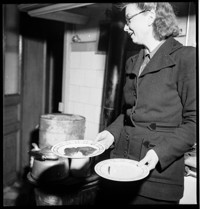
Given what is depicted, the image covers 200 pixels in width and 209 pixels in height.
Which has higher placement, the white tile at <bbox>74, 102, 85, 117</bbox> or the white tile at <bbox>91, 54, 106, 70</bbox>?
the white tile at <bbox>91, 54, 106, 70</bbox>

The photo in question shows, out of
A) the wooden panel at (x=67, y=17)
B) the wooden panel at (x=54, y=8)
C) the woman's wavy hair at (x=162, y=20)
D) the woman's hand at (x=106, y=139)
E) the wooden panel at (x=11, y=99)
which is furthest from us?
the wooden panel at (x=11, y=99)

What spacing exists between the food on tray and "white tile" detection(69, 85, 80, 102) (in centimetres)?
127

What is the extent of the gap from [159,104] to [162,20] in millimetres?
384

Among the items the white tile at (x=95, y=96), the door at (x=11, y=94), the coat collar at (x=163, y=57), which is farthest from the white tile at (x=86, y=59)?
the coat collar at (x=163, y=57)

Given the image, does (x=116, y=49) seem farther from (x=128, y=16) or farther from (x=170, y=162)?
(x=170, y=162)

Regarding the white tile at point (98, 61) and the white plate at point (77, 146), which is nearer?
the white plate at point (77, 146)

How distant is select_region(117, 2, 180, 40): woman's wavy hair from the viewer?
1.15 meters

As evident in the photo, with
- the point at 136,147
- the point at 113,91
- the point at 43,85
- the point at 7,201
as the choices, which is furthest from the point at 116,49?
the point at 7,201

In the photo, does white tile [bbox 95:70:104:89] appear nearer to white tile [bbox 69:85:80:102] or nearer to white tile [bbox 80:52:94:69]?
white tile [bbox 80:52:94:69]

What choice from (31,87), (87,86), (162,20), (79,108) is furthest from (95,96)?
(162,20)

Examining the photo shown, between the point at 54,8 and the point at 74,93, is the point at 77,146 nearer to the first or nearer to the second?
the point at 54,8

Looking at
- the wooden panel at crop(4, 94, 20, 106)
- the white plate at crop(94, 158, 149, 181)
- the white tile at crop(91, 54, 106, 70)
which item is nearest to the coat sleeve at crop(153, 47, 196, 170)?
the white plate at crop(94, 158, 149, 181)

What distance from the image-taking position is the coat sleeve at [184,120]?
1000mm

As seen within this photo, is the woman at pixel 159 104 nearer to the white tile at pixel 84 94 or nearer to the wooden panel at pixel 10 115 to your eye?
the white tile at pixel 84 94
